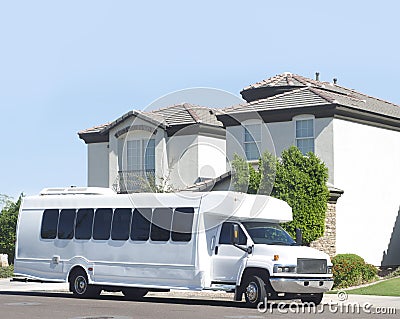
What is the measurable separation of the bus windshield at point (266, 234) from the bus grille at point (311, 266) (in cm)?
96

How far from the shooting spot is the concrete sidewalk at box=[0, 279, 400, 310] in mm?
23300

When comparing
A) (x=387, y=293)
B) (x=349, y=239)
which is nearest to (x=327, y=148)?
(x=349, y=239)

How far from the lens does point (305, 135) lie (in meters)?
36.4

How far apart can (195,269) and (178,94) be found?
6.81 meters

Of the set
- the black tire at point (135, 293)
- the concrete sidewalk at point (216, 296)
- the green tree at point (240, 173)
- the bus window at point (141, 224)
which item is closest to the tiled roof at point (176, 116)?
the green tree at point (240, 173)

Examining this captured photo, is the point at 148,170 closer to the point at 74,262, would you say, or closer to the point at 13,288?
the point at 13,288

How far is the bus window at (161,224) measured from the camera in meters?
24.0

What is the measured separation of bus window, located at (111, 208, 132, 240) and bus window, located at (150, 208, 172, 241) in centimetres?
93

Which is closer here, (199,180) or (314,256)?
(314,256)

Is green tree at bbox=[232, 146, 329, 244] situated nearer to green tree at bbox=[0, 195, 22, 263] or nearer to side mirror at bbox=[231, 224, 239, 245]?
side mirror at bbox=[231, 224, 239, 245]

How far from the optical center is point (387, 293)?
26.2m

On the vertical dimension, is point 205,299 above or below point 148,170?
below

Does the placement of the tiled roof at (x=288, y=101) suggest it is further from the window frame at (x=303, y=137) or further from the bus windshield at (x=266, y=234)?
the bus windshield at (x=266, y=234)

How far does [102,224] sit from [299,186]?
336 inches
